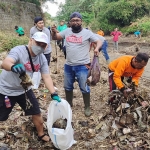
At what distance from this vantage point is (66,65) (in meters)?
4.06

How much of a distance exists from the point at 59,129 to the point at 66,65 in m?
1.36

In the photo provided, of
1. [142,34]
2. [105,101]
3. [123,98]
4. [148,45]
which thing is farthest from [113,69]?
[142,34]

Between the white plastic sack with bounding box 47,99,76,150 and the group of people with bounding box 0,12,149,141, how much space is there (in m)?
0.16

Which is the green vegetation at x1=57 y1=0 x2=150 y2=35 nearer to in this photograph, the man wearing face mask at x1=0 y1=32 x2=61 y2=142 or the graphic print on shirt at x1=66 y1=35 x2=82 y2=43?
the graphic print on shirt at x1=66 y1=35 x2=82 y2=43

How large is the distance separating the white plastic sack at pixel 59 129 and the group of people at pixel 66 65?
0.16 m

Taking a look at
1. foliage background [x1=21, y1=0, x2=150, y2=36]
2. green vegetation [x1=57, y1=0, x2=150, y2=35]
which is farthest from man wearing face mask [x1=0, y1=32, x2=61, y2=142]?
green vegetation [x1=57, y1=0, x2=150, y2=35]

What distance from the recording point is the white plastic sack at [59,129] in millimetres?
2967

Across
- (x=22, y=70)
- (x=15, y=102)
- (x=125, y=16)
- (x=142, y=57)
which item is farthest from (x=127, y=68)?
(x=125, y=16)

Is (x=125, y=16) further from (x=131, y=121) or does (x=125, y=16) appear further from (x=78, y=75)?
(x=131, y=121)

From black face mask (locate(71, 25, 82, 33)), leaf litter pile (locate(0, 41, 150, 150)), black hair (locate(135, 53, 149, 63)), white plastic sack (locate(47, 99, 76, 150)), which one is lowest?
leaf litter pile (locate(0, 41, 150, 150))

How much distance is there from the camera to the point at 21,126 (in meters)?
3.58

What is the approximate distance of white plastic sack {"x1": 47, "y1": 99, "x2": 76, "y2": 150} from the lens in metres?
2.97

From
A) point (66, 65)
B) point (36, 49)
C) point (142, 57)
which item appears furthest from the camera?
point (66, 65)

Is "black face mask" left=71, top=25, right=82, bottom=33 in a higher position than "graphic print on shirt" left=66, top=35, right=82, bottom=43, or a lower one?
higher
